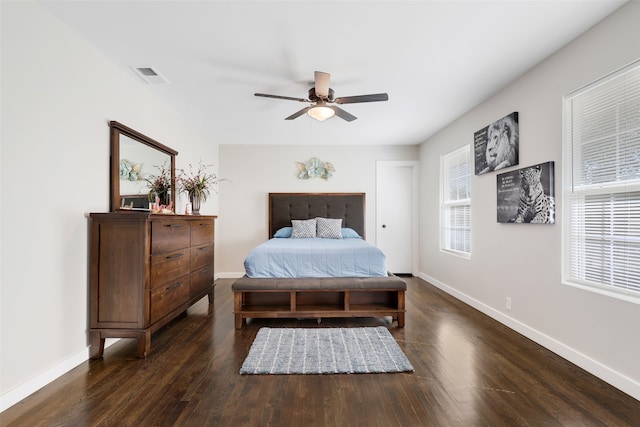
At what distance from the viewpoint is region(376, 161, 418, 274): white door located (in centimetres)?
507

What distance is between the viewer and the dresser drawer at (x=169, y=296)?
2258 millimetres

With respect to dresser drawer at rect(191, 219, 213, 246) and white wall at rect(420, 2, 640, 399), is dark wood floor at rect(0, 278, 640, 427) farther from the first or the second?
dresser drawer at rect(191, 219, 213, 246)

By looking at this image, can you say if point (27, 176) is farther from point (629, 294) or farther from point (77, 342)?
point (629, 294)

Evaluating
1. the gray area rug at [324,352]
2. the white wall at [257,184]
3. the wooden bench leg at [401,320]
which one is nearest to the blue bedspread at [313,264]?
the wooden bench leg at [401,320]

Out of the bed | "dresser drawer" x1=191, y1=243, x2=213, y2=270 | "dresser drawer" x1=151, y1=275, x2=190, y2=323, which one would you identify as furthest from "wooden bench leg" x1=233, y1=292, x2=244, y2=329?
"dresser drawer" x1=191, y1=243, x2=213, y2=270

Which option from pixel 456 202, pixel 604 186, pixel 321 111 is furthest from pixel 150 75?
pixel 456 202

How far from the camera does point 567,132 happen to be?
219 cm

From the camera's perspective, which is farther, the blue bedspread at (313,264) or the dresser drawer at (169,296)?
the blue bedspread at (313,264)

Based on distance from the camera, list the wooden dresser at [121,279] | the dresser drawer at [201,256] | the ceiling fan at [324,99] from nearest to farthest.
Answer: the wooden dresser at [121,279] < the ceiling fan at [324,99] < the dresser drawer at [201,256]

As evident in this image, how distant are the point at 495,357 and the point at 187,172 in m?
4.01

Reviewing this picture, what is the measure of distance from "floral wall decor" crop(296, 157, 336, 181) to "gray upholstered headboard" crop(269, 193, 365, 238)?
358 mm

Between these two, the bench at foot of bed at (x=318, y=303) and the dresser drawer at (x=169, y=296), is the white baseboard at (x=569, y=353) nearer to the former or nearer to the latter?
the bench at foot of bed at (x=318, y=303)

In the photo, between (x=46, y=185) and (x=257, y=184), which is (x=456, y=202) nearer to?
(x=257, y=184)

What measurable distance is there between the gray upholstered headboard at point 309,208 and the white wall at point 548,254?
6.20 feet
